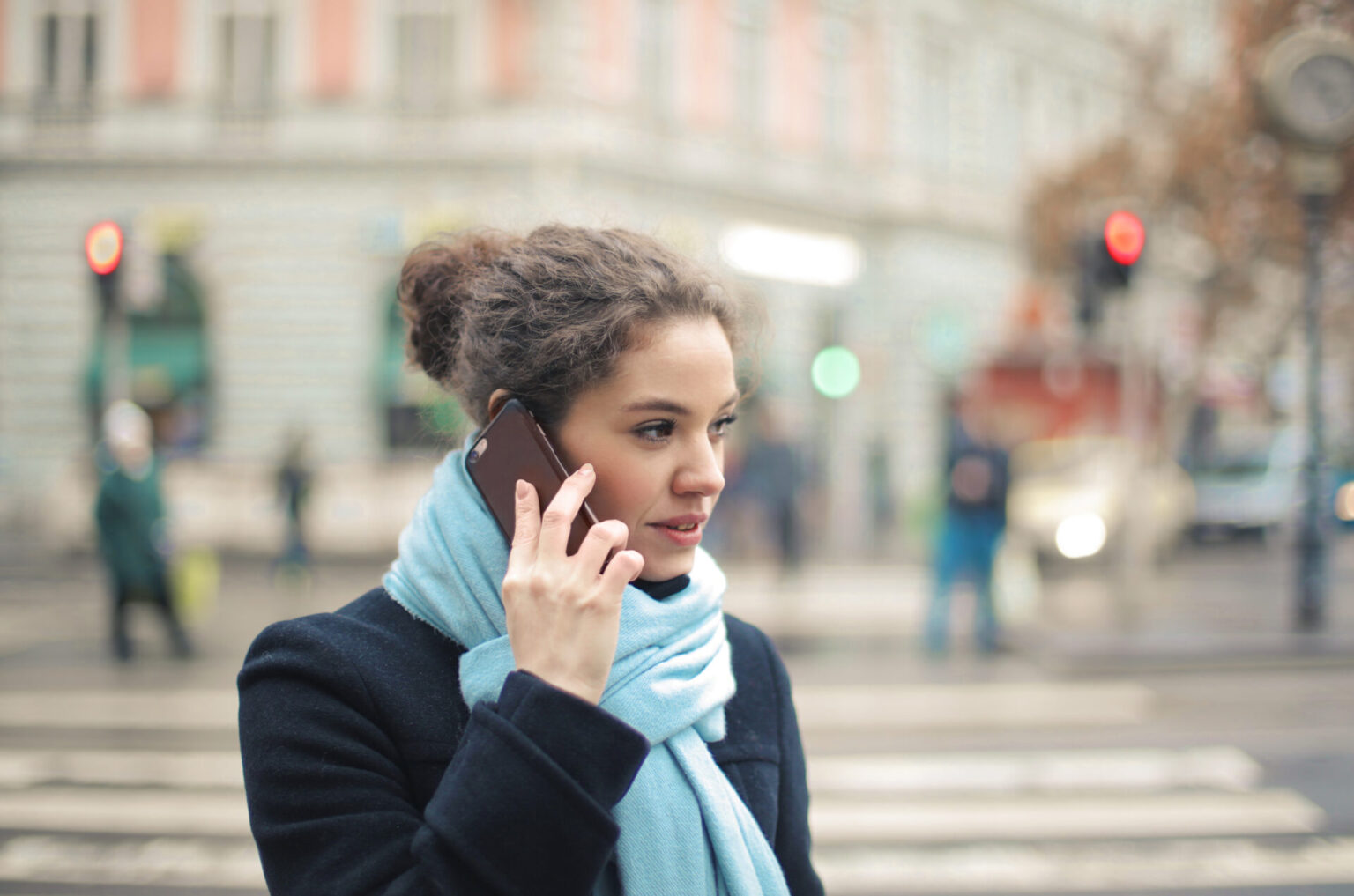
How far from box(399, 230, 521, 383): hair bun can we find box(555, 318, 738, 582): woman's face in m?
0.32

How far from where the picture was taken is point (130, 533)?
30.5ft

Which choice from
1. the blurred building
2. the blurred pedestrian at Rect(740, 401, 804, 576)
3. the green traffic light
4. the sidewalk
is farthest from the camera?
the blurred building

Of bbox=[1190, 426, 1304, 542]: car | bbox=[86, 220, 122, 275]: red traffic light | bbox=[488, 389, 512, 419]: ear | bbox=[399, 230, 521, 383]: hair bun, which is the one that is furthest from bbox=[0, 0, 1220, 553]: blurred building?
bbox=[488, 389, 512, 419]: ear

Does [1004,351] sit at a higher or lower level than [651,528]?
higher

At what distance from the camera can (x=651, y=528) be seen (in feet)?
5.30

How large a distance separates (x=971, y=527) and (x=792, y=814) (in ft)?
27.5

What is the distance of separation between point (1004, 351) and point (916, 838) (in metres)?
23.6

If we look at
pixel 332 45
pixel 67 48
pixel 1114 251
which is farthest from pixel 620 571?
pixel 67 48

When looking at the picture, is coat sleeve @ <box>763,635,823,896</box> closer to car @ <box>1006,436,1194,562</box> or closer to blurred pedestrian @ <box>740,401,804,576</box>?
blurred pedestrian @ <box>740,401,804,576</box>

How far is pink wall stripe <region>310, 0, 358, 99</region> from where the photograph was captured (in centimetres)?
1958

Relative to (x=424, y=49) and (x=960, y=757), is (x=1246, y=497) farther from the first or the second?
(x=960, y=757)

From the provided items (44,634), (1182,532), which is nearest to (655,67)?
(1182,532)

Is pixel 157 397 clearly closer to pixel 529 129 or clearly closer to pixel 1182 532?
pixel 529 129

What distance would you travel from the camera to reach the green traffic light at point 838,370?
58.8 feet
